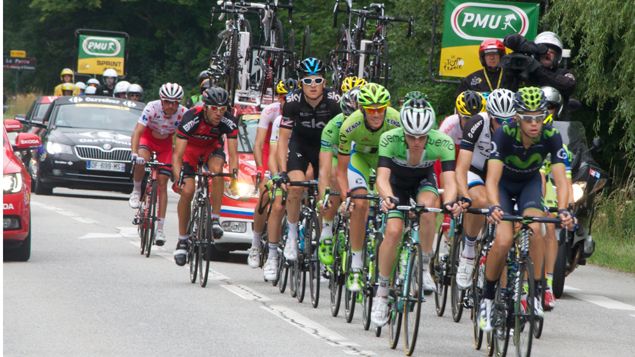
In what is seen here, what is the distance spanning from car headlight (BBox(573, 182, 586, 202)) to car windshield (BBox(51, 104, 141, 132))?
14.4m

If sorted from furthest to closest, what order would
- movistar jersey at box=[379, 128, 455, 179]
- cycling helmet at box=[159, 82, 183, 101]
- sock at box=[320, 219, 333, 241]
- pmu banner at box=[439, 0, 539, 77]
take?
pmu banner at box=[439, 0, 539, 77]
cycling helmet at box=[159, 82, 183, 101]
sock at box=[320, 219, 333, 241]
movistar jersey at box=[379, 128, 455, 179]

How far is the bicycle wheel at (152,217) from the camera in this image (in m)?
17.6

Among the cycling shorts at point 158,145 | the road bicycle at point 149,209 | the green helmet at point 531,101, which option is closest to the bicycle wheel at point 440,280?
the green helmet at point 531,101

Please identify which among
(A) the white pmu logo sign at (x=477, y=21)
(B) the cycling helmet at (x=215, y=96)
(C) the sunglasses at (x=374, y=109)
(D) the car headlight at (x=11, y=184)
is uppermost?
(A) the white pmu logo sign at (x=477, y=21)

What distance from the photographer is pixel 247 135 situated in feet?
62.5

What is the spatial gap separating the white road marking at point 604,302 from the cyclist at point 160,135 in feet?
14.8

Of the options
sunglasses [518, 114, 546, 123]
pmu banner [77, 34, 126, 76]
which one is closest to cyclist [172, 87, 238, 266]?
sunglasses [518, 114, 546, 123]

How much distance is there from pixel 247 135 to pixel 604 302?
5473 millimetres

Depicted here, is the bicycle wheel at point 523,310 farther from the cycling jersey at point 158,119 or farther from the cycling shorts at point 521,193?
the cycling jersey at point 158,119

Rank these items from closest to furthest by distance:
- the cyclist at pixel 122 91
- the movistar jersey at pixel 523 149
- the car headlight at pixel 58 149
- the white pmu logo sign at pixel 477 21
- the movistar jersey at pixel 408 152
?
the movistar jersey at pixel 523 149 < the movistar jersey at pixel 408 152 < the white pmu logo sign at pixel 477 21 < the car headlight at pixel 58 149 < the cyclist at pixel 122 91

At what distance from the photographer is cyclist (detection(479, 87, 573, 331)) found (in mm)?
10758

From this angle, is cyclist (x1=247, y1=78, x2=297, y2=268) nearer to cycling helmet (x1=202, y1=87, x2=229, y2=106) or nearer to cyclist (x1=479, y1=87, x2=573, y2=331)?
cycling helmet (x1=202, y1=87, x2=229, y2=106)

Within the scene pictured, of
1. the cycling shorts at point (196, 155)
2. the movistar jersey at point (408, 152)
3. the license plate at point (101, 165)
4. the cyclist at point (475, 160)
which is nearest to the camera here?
the movistar jersey at point (408, 152)

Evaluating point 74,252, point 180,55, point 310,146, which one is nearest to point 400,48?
point 74,252
